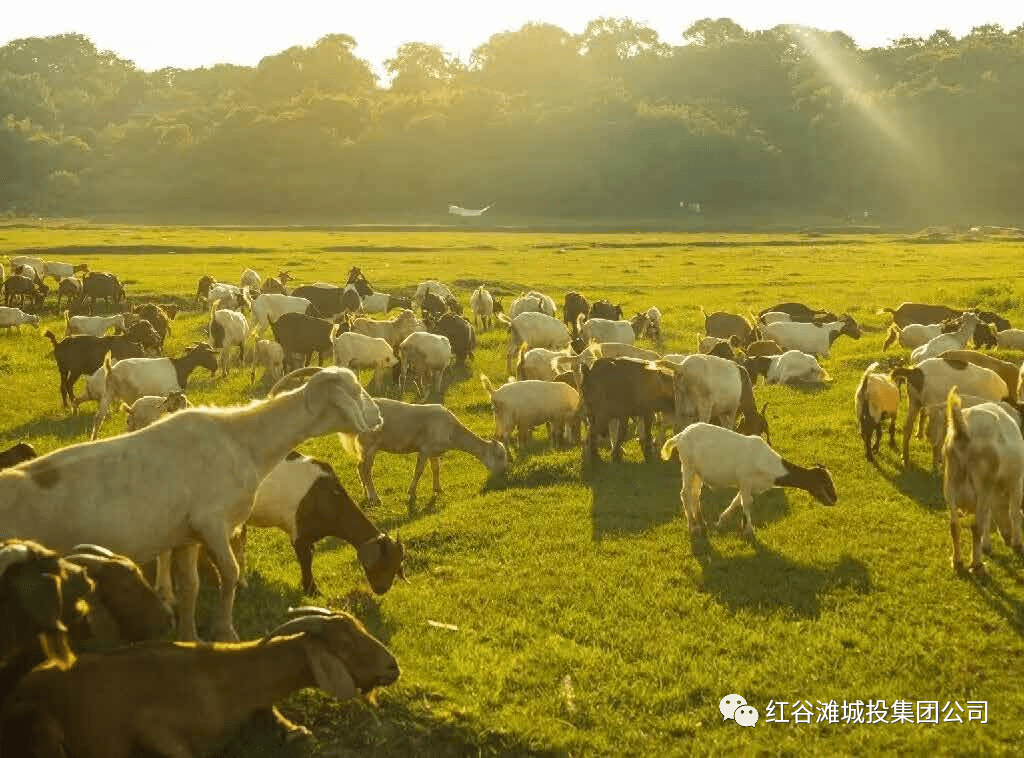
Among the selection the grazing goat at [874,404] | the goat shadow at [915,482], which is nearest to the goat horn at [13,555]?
the goat shadow at [915,482]

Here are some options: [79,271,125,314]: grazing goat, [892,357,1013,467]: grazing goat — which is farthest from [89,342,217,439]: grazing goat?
[79,271,125,314]: grazing goat

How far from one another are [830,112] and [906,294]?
74061 mm

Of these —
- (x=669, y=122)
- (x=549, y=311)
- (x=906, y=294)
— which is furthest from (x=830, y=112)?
(x=549, y=311)

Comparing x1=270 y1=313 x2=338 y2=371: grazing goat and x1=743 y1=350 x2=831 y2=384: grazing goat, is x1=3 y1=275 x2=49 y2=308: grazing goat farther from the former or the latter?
x1=743 y1=350 x2=831 y2=384: grazing goat

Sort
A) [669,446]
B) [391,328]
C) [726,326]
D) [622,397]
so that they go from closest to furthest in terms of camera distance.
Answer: [669,446], [622,397], [391,328], [726,326]

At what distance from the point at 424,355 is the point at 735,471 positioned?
10.0m

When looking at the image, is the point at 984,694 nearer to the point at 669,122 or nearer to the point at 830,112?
the point at 669,122

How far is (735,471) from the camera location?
12398mm

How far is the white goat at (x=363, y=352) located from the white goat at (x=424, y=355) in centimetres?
53

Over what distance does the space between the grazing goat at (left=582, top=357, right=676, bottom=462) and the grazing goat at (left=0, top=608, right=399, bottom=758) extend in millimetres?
8735

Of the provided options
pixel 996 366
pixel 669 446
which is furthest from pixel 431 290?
pixel 669 446

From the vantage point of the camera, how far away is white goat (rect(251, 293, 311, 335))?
27.4 m

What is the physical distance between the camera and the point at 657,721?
26.4ft

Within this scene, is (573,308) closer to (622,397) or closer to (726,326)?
(726,326)
